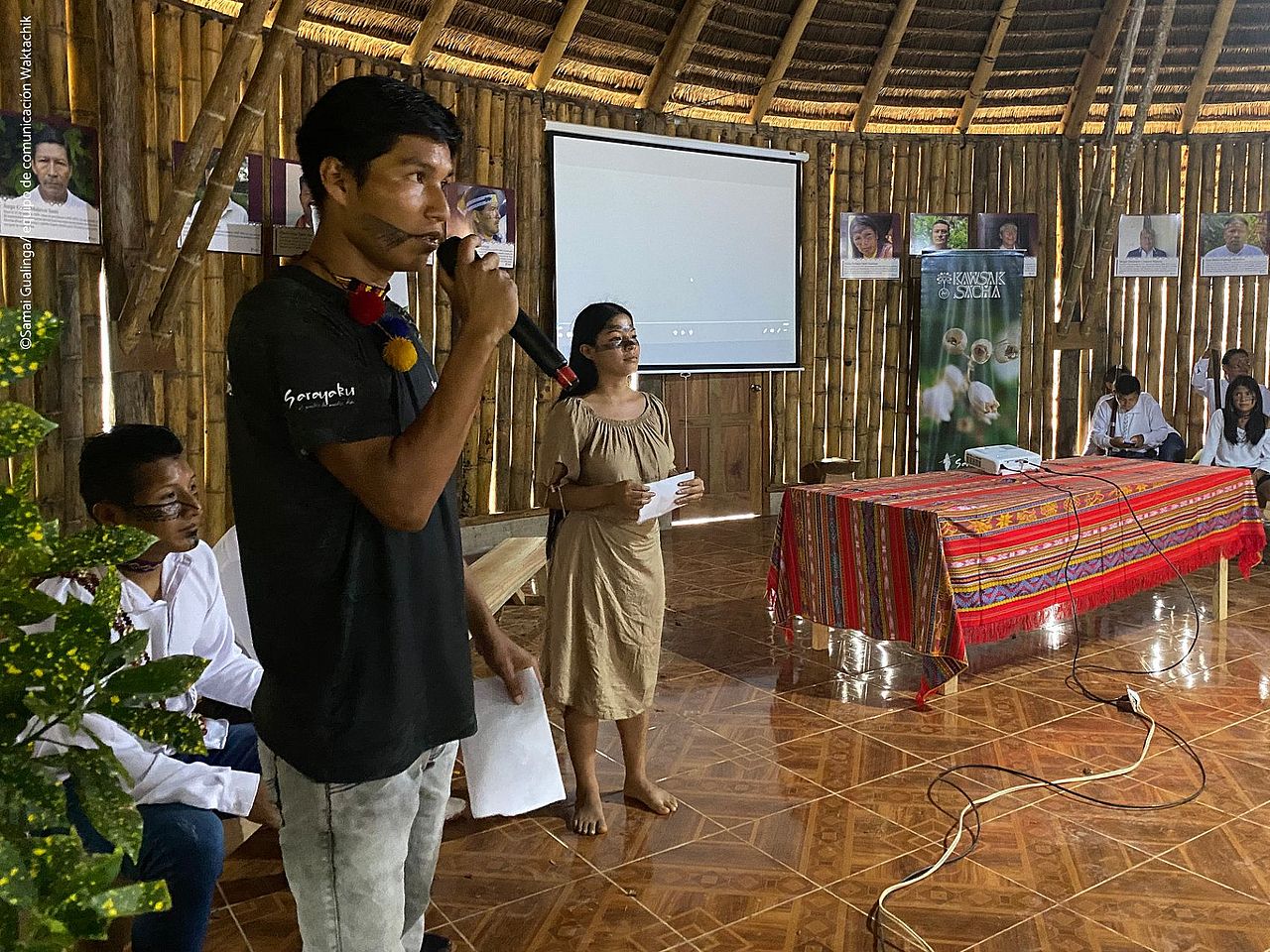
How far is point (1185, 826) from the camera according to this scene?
3156mm

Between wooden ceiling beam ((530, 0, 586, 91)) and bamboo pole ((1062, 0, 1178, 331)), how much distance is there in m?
4.00

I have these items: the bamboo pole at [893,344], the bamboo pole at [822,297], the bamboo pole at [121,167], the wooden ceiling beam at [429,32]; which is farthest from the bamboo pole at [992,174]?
the bamboo pole at [121,167]

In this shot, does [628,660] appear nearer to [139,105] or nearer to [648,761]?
[648,761]

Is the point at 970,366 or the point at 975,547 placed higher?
the point at 970,366

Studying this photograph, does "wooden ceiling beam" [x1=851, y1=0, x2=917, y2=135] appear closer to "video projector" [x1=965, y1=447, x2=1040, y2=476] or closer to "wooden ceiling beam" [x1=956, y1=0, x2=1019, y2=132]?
"wooden ceiling beam" [x1=956, y1=0, x2=1019, y2=132]

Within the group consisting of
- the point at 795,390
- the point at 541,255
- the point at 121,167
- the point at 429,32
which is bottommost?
the point at 795,390

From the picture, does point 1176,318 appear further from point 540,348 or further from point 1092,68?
point 540,348

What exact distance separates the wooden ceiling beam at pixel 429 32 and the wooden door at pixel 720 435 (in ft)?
9.40

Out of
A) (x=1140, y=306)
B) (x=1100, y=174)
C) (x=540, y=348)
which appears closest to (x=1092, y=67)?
(x=1100, y=174)

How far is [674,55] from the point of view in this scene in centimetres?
790

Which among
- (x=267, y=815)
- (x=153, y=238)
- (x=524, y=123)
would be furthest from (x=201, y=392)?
(x=267, y=815)

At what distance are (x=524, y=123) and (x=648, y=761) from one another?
5.04 m

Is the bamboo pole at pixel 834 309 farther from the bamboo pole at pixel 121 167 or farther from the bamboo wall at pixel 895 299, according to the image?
the bamboo pole at pixel 121 167

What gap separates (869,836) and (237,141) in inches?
162
